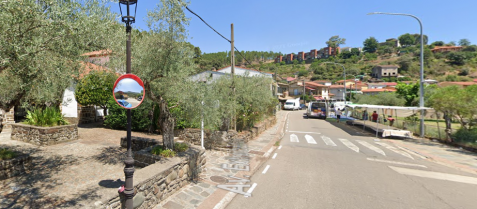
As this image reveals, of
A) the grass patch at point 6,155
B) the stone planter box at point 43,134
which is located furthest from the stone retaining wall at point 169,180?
the stone planter box at point 43,134

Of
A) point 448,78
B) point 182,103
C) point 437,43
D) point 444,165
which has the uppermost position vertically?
point 437,43

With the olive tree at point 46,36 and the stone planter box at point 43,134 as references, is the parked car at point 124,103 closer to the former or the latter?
the olive tree at point 46,36

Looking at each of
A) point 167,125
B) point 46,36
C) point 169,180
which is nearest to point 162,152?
point 167,125

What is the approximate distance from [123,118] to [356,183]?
12.1m

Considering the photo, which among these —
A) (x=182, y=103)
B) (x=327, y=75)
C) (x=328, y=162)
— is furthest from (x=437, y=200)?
(x=327, y=75)

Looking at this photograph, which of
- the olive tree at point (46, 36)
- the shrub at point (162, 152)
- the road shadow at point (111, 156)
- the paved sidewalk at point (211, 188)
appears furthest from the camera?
the road shadow at point (111, 156)

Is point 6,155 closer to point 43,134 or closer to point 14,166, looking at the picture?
point 14,166

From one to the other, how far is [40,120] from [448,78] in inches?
4267

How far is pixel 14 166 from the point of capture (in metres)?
5.91

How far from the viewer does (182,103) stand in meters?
6.03

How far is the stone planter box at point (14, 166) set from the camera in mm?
5645

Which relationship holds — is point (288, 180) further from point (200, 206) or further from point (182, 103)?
point (182, 103)

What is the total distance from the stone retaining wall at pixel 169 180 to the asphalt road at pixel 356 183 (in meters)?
1.51

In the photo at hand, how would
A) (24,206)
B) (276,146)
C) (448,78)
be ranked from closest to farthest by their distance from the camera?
1. (24,206)
2. (276,146)
3. (448,78)
